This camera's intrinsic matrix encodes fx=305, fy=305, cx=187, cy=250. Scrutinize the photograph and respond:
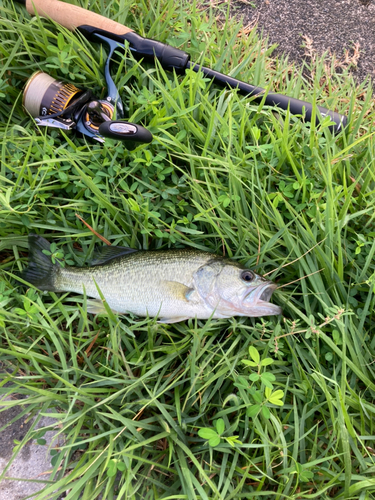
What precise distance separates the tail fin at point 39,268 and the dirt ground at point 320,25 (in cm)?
336

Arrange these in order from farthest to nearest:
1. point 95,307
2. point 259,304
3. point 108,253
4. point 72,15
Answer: point 72,15
point 108,253
point 95,307
point 259,304

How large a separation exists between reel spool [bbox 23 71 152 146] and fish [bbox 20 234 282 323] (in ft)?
3.77

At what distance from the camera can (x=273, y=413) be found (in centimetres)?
221

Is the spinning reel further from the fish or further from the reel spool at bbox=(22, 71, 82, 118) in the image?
the fish

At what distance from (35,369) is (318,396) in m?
2.20

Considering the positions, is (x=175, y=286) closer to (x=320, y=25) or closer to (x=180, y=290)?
(x=180, y=290)

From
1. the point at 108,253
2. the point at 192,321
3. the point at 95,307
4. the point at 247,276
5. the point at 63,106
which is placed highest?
the point at 63,106

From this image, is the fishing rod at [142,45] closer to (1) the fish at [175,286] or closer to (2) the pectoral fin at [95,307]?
(1) the fish at [175,286]

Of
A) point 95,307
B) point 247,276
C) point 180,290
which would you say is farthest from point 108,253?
point 247,276

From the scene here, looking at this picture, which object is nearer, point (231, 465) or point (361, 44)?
point (231, 465)

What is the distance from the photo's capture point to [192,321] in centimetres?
252

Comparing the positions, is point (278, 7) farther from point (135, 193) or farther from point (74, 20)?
point (135, 193)

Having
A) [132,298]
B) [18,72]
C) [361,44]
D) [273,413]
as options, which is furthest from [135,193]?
[361,44]

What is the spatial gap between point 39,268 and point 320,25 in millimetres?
4184
